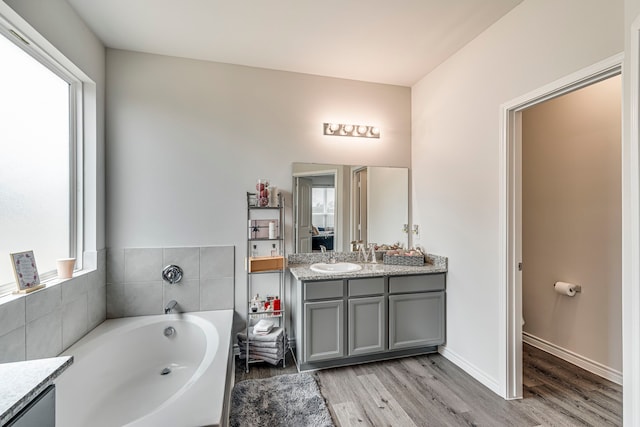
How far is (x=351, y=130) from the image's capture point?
9.93 ft

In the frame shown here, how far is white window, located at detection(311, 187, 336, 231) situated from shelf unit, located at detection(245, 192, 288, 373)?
33 centimetres

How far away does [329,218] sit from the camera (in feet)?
9.75

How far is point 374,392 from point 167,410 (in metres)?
1.49

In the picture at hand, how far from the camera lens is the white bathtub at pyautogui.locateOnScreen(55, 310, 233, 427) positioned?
4.40 ft

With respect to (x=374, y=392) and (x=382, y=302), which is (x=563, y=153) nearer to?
(x=382, y=302)

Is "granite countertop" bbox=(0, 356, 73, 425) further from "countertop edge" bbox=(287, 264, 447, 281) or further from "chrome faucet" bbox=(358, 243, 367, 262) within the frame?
"chrome faucet" bbox=(358, 243, 367, 262)

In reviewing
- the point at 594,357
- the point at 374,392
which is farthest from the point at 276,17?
the point at 594,357

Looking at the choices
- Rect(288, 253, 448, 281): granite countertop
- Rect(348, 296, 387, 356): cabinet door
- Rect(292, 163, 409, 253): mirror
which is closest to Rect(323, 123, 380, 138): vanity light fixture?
Rect(292, 163, 409, 253): mirror

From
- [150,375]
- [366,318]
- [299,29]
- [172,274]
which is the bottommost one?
[150,375]

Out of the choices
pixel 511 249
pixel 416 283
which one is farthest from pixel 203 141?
pixel 511 249

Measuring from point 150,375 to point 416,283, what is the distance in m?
2.29

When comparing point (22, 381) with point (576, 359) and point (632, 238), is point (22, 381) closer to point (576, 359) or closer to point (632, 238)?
point (632, 238)

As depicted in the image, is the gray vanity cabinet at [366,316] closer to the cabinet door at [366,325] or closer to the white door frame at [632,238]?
the cabinet door at [366,325]

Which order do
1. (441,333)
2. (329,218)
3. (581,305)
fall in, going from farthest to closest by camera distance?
(329,218) < (441,333) < (581,305)
